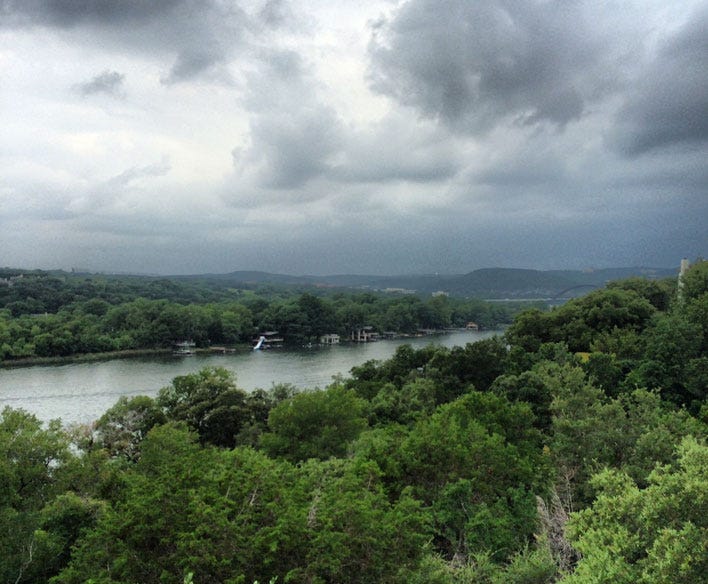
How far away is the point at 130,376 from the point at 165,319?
13.5m

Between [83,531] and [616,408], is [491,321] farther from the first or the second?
[83,531]

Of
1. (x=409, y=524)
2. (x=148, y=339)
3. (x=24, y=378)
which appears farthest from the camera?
(x=148, y=339)

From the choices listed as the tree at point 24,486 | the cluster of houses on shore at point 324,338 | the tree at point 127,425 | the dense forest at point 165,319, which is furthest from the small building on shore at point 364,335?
the tree at point 24,486

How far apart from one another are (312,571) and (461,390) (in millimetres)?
15755

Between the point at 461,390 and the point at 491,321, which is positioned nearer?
the point at 461,390

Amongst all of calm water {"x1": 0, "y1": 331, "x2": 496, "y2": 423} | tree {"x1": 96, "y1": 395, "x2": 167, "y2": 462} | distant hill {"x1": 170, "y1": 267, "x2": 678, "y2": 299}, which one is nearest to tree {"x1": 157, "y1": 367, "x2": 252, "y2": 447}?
tree {"x1": 96, "y1": 395, "x2": 167, "y2": 462}

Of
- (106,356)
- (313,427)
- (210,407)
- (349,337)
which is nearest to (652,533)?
(313,427)

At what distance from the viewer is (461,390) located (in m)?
21.6

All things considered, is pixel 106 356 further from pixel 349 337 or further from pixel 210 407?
pixel 210 407

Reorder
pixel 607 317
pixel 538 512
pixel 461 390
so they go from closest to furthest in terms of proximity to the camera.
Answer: pixel 538 512 → pixel 461 390 → pixel 607 317

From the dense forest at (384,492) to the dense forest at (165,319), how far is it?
28.6 m

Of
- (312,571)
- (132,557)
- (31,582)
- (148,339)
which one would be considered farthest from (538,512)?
(148,339)

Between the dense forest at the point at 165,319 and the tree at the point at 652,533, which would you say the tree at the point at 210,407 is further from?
the dense forest at the point at 165,319

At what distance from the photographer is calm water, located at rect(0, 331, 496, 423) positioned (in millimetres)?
27766
